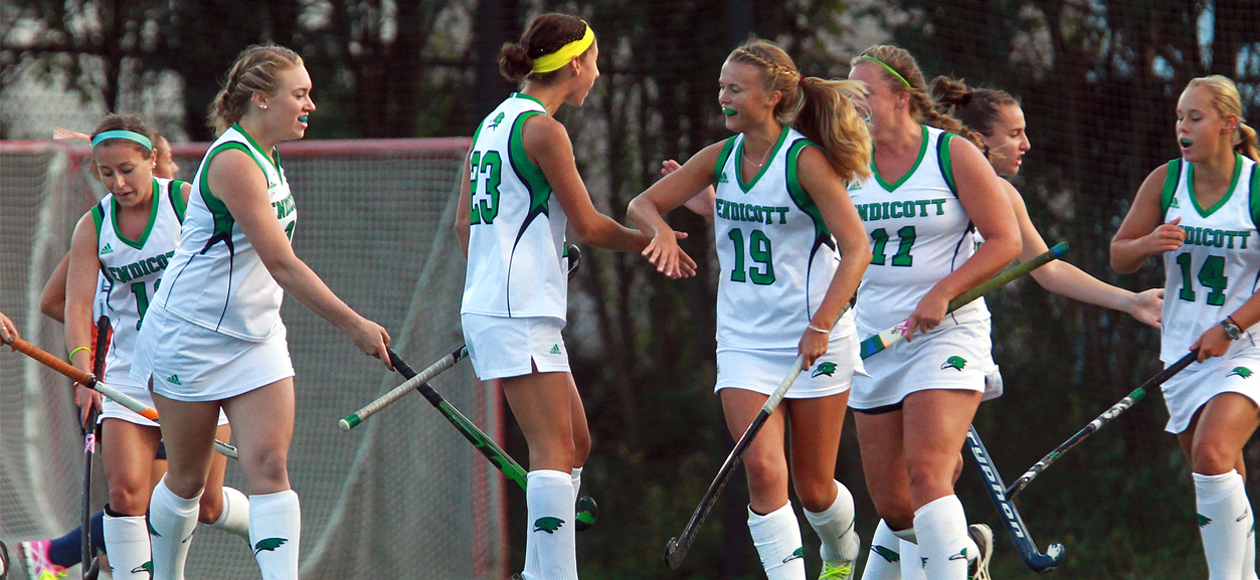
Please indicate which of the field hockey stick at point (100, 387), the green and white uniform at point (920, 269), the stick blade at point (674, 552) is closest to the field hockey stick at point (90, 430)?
the field hockey stick at point (100, 387)

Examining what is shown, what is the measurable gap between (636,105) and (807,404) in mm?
3349

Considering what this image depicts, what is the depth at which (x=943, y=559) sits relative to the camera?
10.6 ft

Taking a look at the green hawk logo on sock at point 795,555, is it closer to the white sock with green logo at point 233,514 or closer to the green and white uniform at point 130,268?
the white sock with green logo at point 233,514

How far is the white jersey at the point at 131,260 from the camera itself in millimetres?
3904

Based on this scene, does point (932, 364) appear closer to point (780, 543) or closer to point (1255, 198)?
point (780, 543)

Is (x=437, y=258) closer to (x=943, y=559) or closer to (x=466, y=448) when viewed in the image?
(x=466, y=448)

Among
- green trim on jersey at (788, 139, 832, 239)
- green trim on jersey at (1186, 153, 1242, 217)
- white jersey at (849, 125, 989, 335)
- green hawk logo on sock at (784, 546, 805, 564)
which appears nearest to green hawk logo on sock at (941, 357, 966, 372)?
white jersey at (849, 125, 989, 335)

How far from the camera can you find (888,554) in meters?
3.64

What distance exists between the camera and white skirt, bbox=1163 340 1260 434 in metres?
3.86

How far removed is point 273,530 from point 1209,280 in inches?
110

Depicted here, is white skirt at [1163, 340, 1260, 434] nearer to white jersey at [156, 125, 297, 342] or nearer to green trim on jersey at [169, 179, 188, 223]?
white jersey at [156, 125, 297, 342]

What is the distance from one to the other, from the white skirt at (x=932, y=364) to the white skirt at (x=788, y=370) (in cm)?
14

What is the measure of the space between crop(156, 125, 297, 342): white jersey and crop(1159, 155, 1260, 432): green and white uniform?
2678 mm

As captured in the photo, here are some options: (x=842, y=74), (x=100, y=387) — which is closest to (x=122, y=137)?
(x=100, y=387)
